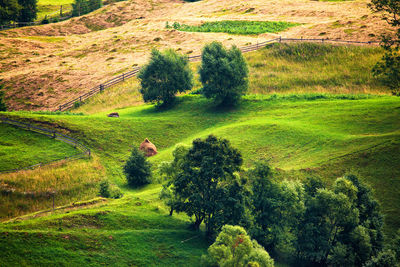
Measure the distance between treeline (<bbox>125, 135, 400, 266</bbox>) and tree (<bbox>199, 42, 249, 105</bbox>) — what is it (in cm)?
3248

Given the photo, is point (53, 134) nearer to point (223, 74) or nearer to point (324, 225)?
point (223, 74)

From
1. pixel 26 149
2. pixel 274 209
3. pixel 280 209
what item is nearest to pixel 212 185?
pixel 274 209

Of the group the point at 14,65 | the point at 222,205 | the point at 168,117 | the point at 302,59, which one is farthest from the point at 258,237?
the point at 14,65

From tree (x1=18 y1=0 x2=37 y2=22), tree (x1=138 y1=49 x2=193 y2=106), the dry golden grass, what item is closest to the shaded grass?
the dry golden grass

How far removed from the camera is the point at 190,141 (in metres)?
64.1

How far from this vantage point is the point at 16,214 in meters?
44.1

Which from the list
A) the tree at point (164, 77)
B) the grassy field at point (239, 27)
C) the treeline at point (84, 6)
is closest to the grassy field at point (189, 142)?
the tree at point (164, 77)

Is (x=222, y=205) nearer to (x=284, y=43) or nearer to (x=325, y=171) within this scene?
(x=325, y=171)

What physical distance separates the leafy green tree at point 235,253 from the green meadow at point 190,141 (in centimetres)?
355

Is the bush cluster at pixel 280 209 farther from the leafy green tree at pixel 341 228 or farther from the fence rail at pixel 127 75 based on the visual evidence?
the fence rail at pixel 127 75

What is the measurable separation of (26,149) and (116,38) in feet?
274

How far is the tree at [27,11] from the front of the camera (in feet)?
533

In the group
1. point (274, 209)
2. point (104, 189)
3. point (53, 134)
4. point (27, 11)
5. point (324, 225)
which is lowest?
point (324, 225)

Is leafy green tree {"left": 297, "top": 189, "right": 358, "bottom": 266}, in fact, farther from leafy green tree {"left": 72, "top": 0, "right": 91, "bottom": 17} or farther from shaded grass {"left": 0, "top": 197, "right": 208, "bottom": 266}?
leafy green tree {"left": 72, "top": 0, "right": 91, "bottom": 17}
